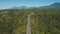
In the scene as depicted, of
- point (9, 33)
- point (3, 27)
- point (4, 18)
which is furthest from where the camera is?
point (4, 18)

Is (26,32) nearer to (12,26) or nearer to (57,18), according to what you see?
(12,26)

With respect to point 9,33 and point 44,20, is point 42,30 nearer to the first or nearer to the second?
point 44,20

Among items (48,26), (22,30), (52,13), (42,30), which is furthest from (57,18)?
(22,30)

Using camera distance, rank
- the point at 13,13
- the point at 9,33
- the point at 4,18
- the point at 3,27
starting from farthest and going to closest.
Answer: the point at 13,13 < the point at 4,18 < the point at 3,27 < the point at 9,33

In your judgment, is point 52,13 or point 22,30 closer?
point 22,30

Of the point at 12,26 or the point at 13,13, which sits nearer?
the point at 12,26

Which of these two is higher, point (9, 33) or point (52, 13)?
point (52, 13)

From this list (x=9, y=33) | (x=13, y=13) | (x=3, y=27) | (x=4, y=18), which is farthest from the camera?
(x=13, y=13)

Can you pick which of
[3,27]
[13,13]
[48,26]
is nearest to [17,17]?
[13,13]

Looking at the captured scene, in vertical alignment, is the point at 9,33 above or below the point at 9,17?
below
